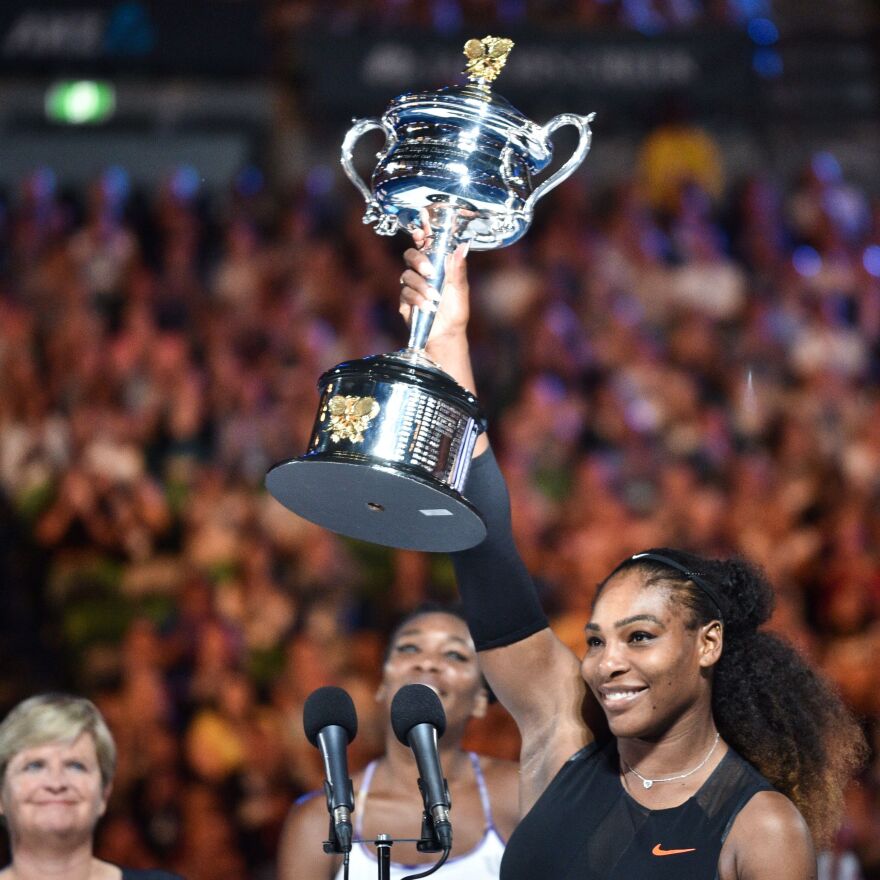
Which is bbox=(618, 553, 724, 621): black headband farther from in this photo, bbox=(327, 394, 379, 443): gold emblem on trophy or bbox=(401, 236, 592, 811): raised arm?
bbox=(327, 394, 379, 443): gold emblem on trophy

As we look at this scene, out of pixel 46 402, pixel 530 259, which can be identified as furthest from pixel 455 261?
pixel 530 259

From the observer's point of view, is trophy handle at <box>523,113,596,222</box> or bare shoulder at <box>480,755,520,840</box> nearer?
trophy handle at <box>523,113,596,222</box>

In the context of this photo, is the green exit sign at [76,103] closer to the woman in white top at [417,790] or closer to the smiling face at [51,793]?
the woman in white top at [417,790]

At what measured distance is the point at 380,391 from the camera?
2.25 m

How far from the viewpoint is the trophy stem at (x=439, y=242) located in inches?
93.3

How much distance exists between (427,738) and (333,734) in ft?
0.41

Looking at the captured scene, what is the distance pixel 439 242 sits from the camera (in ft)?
8.02

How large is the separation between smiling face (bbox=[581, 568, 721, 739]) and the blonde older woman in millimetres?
1089

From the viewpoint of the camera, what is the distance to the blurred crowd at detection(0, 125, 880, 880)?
525 centimetres

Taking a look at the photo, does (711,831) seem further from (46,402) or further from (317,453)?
(46,402)

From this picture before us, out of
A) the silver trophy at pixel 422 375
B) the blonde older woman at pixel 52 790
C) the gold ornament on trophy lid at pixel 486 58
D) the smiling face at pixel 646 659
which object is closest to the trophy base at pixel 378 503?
the silver trophy at pixel 422 375

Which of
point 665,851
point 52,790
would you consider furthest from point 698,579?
point 52,790

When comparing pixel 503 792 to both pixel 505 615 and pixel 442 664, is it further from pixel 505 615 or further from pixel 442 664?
pixel 505 615

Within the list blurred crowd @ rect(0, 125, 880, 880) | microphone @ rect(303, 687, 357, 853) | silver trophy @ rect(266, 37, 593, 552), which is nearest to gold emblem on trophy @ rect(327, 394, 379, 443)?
silver trophy @ rect(266, 37, 593, 552)
